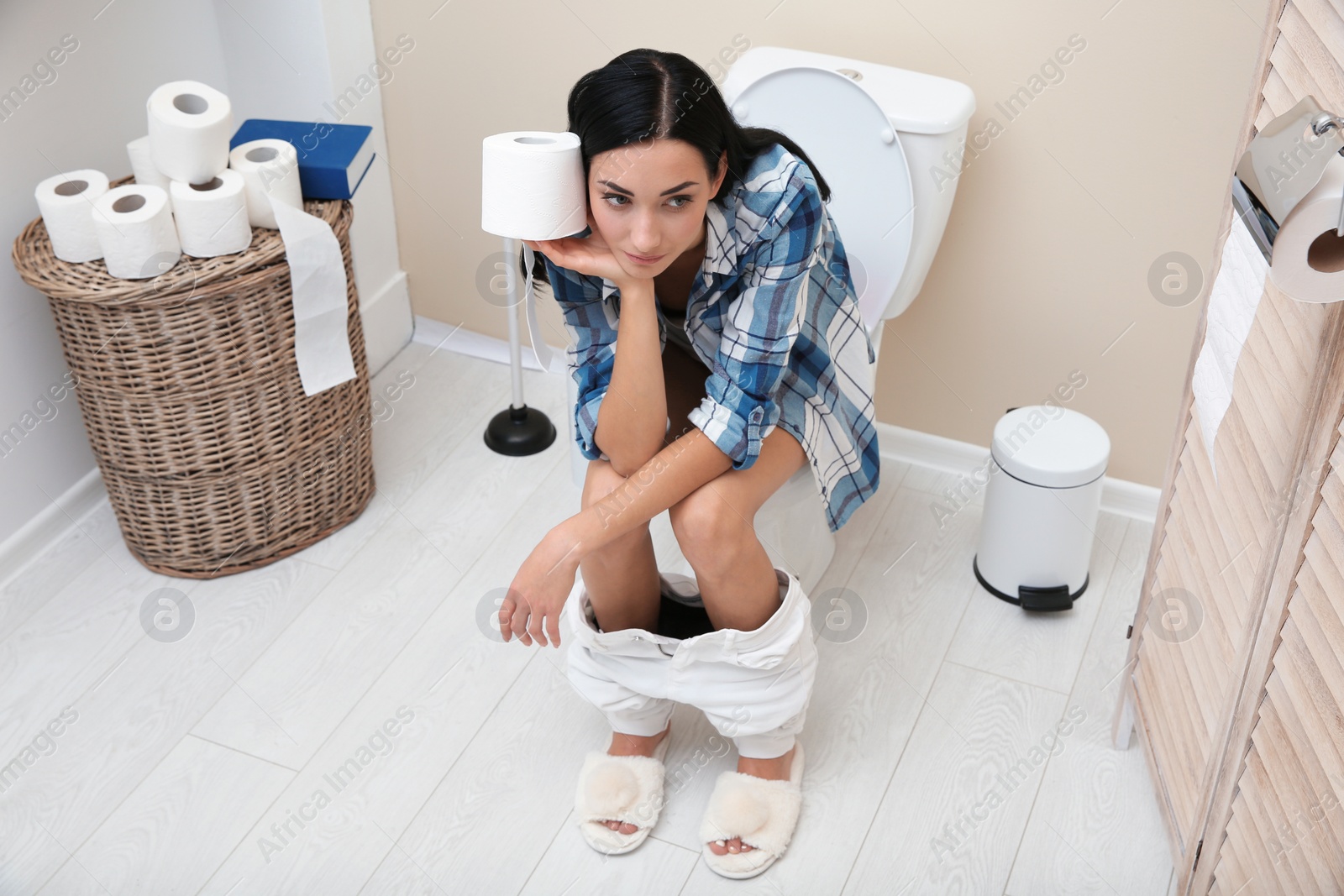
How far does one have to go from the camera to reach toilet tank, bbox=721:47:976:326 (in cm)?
154

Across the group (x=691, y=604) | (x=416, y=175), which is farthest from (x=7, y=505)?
(x=691, y=604)

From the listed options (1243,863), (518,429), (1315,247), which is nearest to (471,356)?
(518,429)

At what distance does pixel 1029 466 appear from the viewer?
158 centimetres

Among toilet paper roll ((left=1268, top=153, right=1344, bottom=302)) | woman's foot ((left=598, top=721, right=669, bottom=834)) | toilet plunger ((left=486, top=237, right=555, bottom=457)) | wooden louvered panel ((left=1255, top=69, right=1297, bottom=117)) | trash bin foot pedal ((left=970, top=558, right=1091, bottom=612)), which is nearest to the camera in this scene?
toilet paper roll ((left=1268, top=153, right=1344, bottom=302))

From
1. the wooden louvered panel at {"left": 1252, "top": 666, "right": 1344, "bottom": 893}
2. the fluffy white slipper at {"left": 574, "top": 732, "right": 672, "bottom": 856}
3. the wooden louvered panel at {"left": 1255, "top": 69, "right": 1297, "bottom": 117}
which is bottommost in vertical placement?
the fluffy white slipper at {"left": 574, "top": 732, "right": 672, "bottom": 856}

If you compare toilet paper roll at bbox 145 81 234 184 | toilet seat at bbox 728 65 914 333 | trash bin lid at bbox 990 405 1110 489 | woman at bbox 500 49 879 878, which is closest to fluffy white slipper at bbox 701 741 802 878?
woman at bbox 500 49 879 878

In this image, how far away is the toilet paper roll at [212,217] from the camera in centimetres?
151

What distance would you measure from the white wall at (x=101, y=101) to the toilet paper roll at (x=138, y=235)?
21 cm

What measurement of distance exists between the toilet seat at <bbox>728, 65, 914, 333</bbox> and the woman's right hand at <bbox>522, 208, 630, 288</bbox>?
1.52 ft

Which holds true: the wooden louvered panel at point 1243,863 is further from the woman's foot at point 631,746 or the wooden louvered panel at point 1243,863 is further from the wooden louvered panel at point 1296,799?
the woman's foot at point 631,746

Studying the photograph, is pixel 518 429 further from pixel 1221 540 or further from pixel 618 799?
pixel 1221 540

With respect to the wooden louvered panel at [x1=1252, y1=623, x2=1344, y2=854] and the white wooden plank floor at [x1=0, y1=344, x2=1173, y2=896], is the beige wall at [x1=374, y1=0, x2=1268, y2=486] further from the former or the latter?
the wooden louvered panel at [x1=1252, y1=623, x2=1344, y2=854]

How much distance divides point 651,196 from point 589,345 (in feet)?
0.85

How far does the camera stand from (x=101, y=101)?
5.65ft
